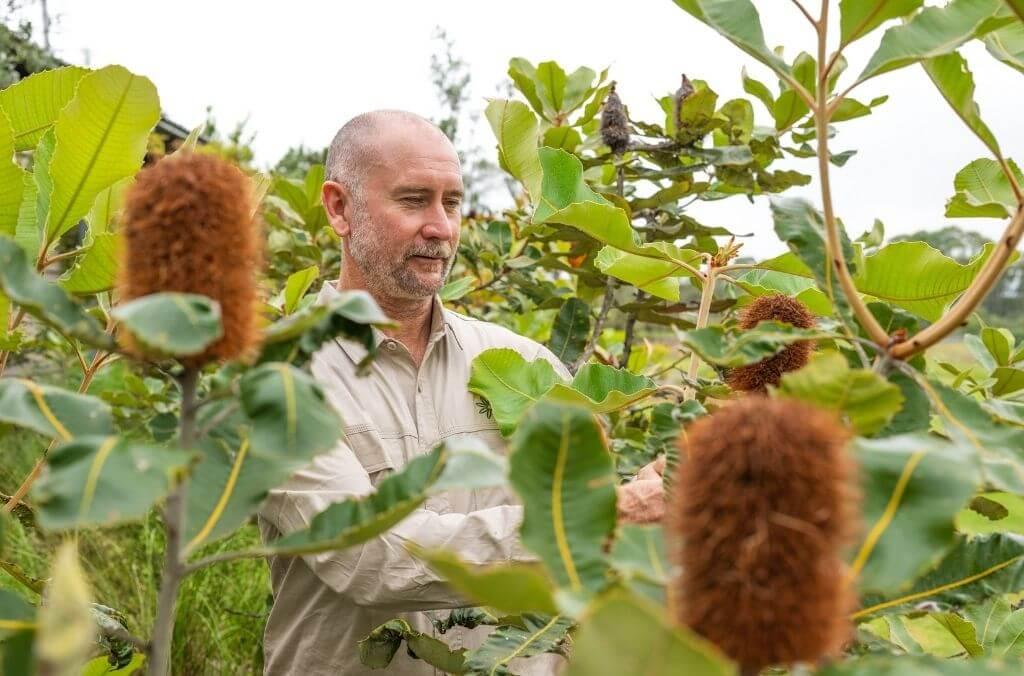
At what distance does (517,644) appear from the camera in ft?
3.84

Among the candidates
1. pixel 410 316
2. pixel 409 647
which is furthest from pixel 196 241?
pixel 410 316

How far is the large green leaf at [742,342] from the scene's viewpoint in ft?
3.07

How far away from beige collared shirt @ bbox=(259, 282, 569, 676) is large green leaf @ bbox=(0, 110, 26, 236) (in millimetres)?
589

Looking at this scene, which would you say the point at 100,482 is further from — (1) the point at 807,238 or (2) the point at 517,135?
(2) the point at 517,135

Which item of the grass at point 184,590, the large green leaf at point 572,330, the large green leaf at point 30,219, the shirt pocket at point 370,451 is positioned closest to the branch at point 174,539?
the large green leaf at point 30,219

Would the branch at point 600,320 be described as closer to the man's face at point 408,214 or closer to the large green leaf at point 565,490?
the man's face at point 408,214

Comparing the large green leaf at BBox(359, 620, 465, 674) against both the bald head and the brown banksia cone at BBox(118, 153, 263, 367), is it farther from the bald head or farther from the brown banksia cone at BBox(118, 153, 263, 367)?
the bald head

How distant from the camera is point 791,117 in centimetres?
220

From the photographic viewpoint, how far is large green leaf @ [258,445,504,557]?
2.35 feet

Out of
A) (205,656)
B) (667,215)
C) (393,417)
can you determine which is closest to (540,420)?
(393,417)

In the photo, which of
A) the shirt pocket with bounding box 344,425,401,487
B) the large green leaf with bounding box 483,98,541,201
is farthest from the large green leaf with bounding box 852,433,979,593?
the shirt pocket with bounding box 344,425,401,487

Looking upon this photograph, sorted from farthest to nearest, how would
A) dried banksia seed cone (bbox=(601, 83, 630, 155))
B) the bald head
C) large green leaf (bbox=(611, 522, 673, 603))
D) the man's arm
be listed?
1. dried banksia seed cone (bbox=(601, 83, 630, 155))
2. the bald head
3. the man's arm
4. large green leaf (bbox=(611, 522, 673, 603))

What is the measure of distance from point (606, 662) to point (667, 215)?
2.24m

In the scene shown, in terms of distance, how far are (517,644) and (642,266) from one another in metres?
0.71
